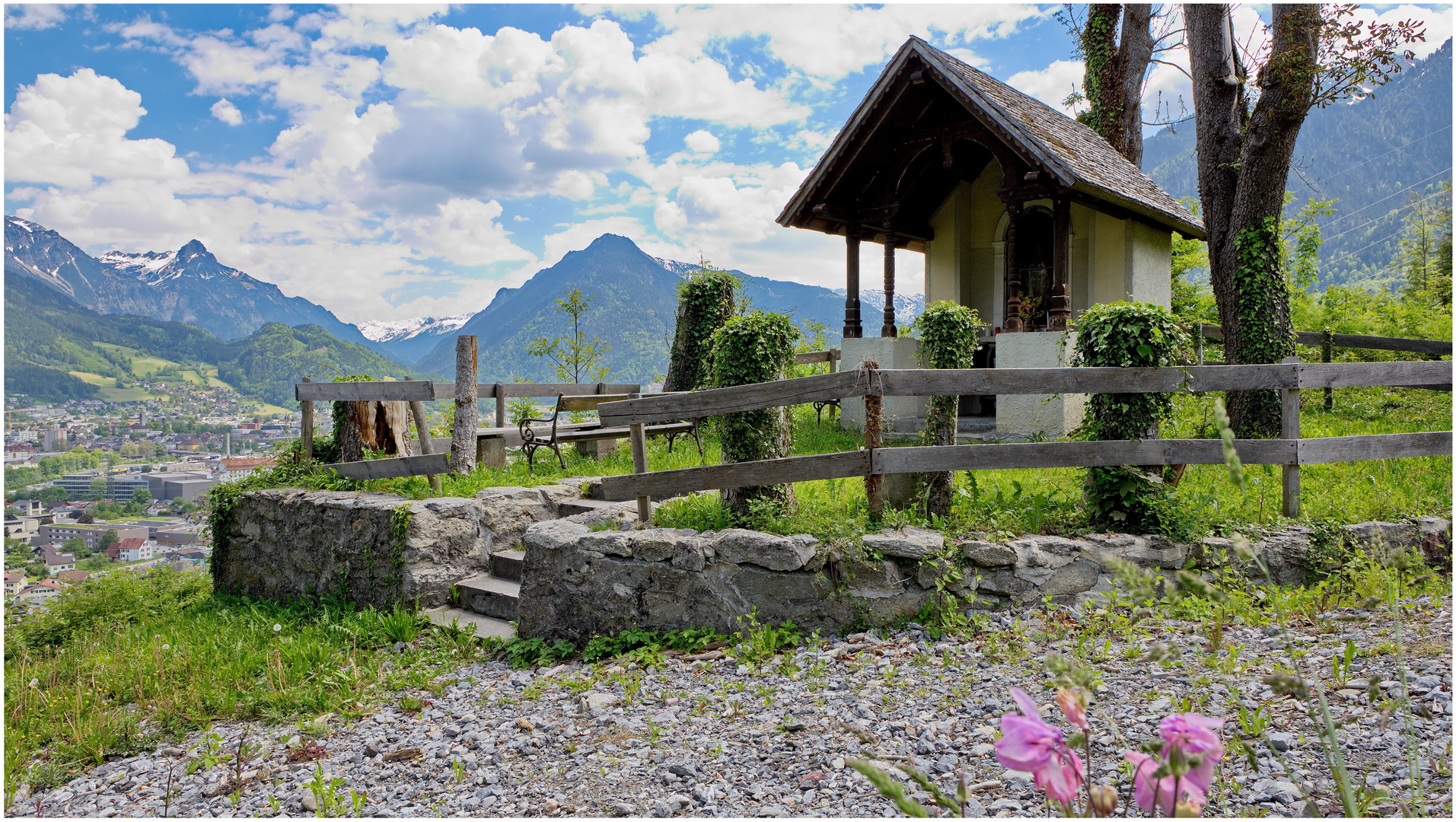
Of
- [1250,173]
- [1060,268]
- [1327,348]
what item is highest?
[1250,173]

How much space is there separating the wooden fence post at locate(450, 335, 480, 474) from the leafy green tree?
7676mm

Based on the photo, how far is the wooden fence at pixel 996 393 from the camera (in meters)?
5.21

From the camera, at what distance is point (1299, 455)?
5621 millimetres

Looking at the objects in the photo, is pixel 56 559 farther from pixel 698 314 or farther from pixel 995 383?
pixel 995 383

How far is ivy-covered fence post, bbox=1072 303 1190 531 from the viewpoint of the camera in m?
5.34

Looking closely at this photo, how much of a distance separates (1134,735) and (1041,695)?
573 millimetres

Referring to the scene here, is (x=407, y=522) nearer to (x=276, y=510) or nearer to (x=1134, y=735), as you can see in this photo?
(x=276, y=510)

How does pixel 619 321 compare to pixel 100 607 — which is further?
pixel 619 321

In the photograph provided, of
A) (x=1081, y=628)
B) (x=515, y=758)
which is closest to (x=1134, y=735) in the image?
(x=1081, y=628)

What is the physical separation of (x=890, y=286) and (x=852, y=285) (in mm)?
636

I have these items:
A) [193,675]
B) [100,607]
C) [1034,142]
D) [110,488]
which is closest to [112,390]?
[110,488]

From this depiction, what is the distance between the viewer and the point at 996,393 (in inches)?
203

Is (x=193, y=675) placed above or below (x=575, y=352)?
below

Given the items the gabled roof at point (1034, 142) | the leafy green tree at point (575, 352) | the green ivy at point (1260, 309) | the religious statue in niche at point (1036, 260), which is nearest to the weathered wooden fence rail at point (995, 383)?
the green ivy at point (1260, 309)
